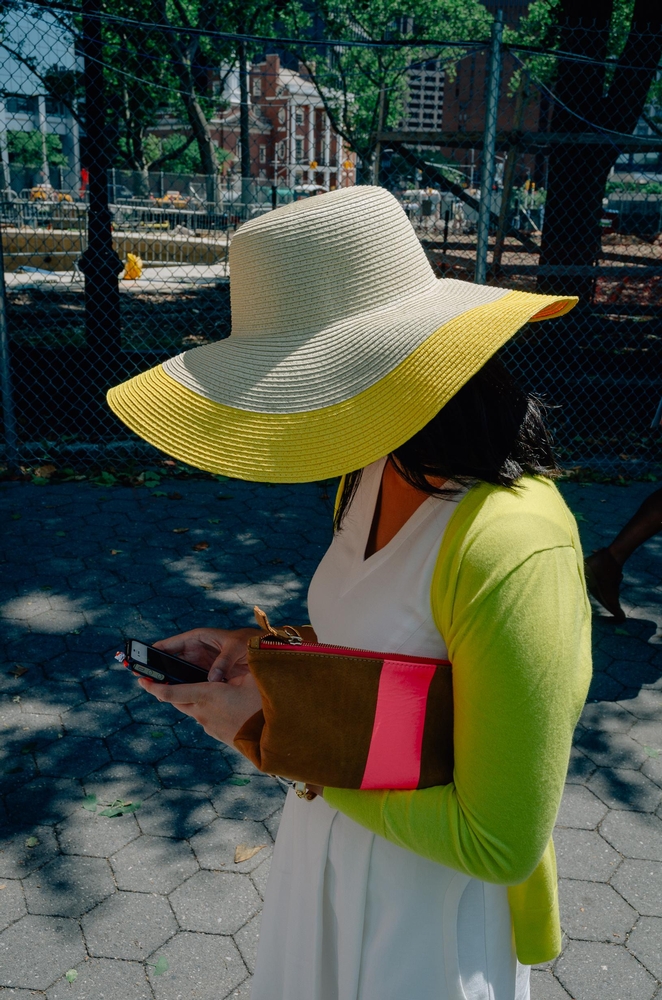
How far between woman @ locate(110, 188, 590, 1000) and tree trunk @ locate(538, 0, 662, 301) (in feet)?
24.7

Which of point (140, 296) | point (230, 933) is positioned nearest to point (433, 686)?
point (230, 933)

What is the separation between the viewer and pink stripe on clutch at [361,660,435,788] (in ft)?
3.63

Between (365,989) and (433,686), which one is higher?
(433,686)

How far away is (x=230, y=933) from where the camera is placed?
2.69m

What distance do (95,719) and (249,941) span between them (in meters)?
1.33

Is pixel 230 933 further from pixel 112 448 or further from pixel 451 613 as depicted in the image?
pixel 112 448

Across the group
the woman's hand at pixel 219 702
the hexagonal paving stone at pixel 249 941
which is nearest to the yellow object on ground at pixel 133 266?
the hexagonal paving stone at pixel 249 941

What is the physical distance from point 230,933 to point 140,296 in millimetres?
13974

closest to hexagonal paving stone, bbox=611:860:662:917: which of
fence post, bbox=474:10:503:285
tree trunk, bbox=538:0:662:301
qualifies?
fence post, bbox=474:10:503:285

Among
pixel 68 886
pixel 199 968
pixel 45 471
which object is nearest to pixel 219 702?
pixel 199 968

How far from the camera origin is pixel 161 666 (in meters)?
1.58

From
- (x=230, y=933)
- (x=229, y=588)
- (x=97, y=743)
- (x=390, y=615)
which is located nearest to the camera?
(x=390, y=615)

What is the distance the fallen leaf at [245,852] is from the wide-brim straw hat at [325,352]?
2.18m

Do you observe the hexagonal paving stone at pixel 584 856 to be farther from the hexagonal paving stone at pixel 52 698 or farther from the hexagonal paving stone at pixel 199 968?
the hexagonal paving stone at pixel 52 698
